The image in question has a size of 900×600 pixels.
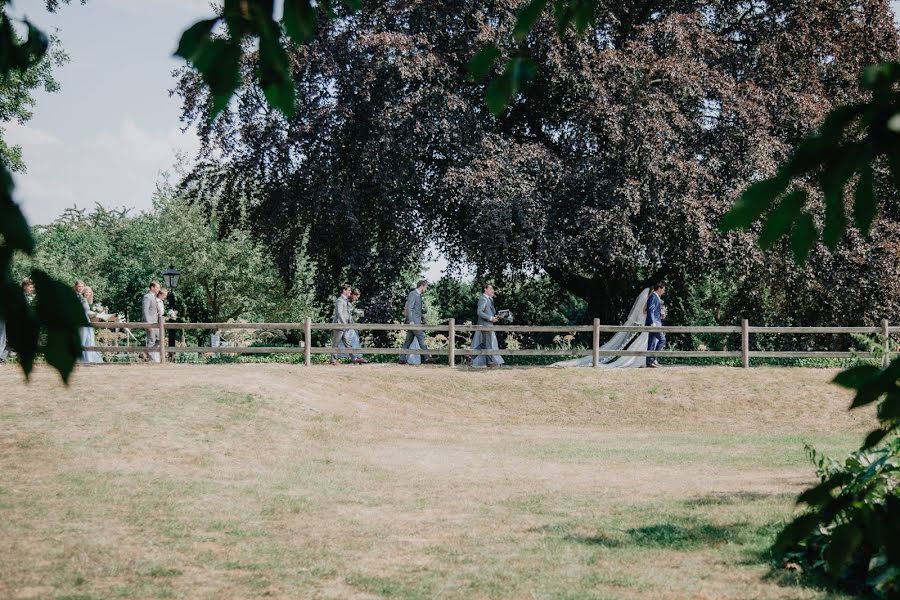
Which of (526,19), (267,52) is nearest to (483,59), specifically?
(526,19)

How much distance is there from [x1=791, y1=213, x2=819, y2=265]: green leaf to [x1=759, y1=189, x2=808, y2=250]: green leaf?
4 cm

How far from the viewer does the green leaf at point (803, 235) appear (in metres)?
1.89

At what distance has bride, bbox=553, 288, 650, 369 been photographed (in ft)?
73.5

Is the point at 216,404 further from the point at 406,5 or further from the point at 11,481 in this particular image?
the point at 406,5

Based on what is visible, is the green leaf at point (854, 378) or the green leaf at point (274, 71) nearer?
the green leaf at point (854, 378)

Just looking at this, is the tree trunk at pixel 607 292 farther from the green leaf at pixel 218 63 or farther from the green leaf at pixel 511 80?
the green leaf at pixel 218 63

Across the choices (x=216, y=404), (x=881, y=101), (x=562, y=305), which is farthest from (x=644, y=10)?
(x=881, y=101)

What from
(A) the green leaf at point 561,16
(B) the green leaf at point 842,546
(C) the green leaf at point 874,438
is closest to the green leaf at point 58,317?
(B) the green leaf at point 842,546

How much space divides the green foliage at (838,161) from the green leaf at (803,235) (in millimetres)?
27

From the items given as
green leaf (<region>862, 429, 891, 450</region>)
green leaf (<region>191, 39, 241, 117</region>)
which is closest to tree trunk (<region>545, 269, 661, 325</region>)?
green leaf (<region>862, 429, 891, 450</region>)

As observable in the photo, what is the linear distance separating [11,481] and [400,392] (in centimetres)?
922

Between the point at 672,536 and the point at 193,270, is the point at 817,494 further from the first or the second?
the point at 193,270

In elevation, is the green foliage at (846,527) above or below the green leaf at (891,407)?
below

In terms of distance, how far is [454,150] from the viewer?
23844mm
